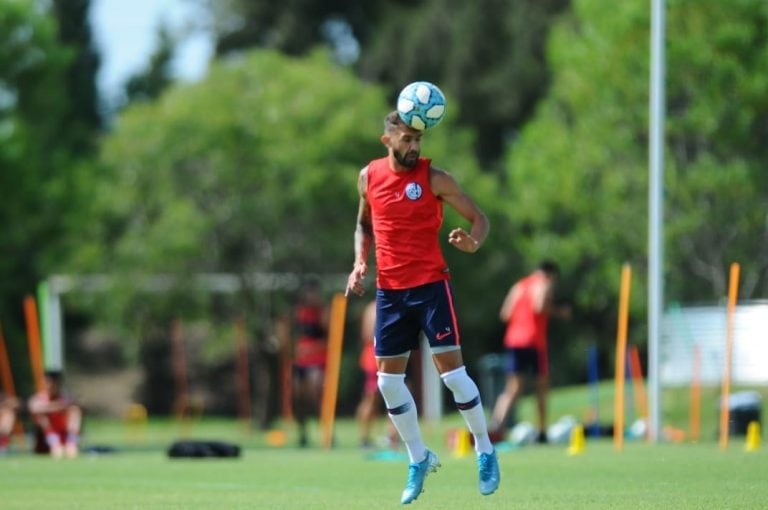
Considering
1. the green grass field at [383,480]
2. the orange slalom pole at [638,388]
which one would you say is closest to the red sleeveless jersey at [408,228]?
the green grass field at [383,480]

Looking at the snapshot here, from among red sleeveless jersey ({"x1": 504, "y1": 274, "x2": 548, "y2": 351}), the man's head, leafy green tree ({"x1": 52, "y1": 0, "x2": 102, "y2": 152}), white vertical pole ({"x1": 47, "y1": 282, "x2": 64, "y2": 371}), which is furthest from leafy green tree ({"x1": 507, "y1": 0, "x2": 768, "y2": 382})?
leafy green tree ({"x1": 52, "y1": 0, "x2": 102, "y2": 152})

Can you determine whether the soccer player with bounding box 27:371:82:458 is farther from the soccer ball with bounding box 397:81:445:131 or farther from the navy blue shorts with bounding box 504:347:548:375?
Result: the soccer ball with bounding box 397:81:445:131

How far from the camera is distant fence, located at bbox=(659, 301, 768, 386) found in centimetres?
2611

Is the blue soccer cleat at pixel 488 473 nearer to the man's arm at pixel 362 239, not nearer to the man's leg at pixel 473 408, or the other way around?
the man's leg at pixel 473 408

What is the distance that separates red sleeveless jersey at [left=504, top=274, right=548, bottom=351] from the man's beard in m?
9.88

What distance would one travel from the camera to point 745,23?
38.0 meters

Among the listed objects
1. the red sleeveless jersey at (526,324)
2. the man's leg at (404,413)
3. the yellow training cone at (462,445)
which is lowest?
the yellow training cone at (462,445)

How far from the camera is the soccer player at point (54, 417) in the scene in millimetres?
22234

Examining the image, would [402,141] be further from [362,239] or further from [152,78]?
[152,78]

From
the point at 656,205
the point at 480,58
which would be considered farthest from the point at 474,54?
the point at 656,205

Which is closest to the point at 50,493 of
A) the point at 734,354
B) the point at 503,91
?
the point at 734,354

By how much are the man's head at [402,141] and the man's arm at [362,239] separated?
250 millimetres

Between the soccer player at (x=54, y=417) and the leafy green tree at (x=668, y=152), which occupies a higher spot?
the leafy green tree at (x=668, y=152)

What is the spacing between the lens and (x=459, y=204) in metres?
11.2
